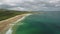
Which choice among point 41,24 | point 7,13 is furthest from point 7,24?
point 41,24

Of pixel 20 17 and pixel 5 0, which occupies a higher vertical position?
pixel 5 0

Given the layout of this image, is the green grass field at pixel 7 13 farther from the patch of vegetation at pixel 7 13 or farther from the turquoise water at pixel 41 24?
the turquoise water at pixel 41 24

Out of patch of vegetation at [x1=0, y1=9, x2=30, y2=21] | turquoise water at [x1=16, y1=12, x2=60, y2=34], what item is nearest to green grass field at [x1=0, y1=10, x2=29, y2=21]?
patch of vegetation at [x1=0, y1=9, x2=30, y2=21]

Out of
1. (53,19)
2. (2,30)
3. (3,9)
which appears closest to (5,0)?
(3,9)

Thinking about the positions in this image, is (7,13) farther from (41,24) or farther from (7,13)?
(41,24)

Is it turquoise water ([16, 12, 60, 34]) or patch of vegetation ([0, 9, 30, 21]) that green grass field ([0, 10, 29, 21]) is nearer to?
patch of vegetation ([0, 9, 30, 21])

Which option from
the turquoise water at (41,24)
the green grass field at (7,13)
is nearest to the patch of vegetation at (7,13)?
the green grass field at (7,13)

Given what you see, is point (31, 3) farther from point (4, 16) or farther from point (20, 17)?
point (4, 16)

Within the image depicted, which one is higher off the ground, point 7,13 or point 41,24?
point 7,13
